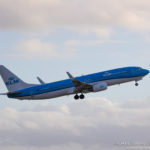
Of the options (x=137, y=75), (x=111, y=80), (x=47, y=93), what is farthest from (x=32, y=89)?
(x=137, y=75)

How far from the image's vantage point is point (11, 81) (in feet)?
324

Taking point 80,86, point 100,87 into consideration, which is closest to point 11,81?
point 80,86

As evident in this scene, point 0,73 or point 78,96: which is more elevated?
point 0,73

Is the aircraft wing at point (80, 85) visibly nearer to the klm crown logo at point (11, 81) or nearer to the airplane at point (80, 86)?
the airplane at point (80, 86)

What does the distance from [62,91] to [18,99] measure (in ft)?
33.7

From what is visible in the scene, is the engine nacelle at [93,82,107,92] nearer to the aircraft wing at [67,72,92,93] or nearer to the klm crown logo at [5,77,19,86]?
the aircraft wing at [67,72,92,93]

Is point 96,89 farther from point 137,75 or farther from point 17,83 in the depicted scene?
point 17,83

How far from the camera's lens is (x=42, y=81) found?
106 m

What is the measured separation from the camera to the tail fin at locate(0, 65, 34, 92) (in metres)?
98.3

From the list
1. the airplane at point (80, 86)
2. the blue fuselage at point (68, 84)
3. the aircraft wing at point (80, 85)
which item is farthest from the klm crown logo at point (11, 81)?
the aircraft wing at point (80, 85)

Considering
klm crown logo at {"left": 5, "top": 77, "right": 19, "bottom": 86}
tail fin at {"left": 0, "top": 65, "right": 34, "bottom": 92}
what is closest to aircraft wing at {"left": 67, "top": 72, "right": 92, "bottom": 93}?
tail fin at {"left": 0, "top": 65, "right": 34, "bottom": 92}

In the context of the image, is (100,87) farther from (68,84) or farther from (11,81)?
(11,81)

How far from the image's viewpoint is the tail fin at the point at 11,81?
9831 centimetres

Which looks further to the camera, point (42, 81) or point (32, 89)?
point (42, 81)
